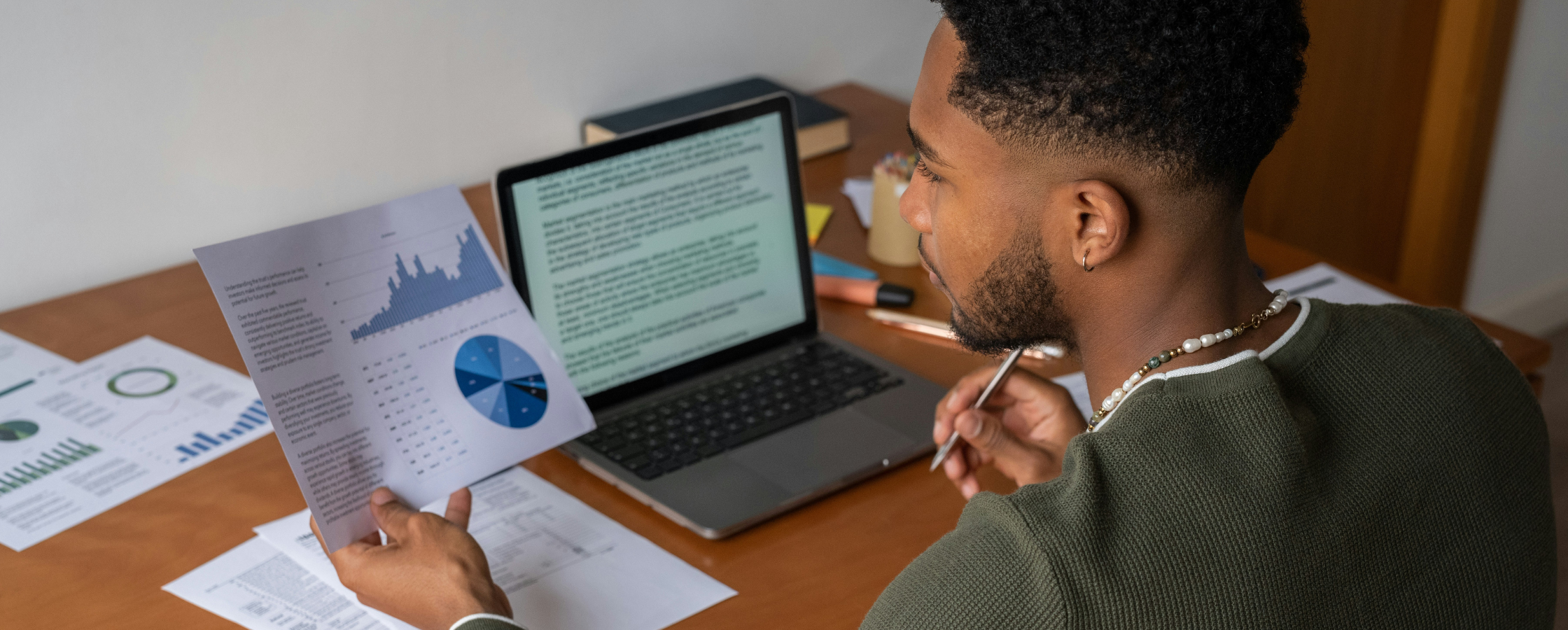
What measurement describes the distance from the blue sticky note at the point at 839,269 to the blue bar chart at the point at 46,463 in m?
0.77

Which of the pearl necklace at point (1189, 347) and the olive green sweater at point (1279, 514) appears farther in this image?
the pearl necklace at point (1189, 347)

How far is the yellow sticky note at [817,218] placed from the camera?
1529 millimetres

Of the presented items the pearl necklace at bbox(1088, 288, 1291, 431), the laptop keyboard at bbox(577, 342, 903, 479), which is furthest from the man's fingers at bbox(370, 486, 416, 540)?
the pearl necklace at bbox(1088, 288, 1291, 431)

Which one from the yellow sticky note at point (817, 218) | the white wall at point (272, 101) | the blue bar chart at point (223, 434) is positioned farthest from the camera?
the yellow sticky note at point (817, 218)

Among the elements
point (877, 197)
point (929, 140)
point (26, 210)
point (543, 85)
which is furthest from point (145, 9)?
point (929, 140)

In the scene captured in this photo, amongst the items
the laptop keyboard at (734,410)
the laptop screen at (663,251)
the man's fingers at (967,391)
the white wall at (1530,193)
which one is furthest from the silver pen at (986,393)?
the white wall at (1530,193)

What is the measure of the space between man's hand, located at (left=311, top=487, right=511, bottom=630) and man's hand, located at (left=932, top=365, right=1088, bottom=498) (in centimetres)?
40

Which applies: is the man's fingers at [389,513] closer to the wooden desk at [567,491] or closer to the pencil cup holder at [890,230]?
the wooden desk at [567,491]

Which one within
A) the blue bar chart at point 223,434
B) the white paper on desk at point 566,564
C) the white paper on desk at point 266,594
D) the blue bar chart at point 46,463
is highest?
the blue bar chart at point 46,463

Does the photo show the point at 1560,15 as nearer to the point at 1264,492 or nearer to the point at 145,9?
the point at 1264,492

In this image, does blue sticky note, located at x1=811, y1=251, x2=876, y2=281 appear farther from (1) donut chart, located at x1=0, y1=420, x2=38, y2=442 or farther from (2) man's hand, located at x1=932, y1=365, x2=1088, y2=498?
(1) donut chart, located at x1=0, y1=420, x2=38, y2=442

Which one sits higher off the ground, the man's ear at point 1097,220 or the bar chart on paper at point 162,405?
the man's ear at point 1097,220

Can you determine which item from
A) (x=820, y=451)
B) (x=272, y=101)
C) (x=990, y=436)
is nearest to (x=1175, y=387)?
(x=990, y=436)

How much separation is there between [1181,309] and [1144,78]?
17 cm
